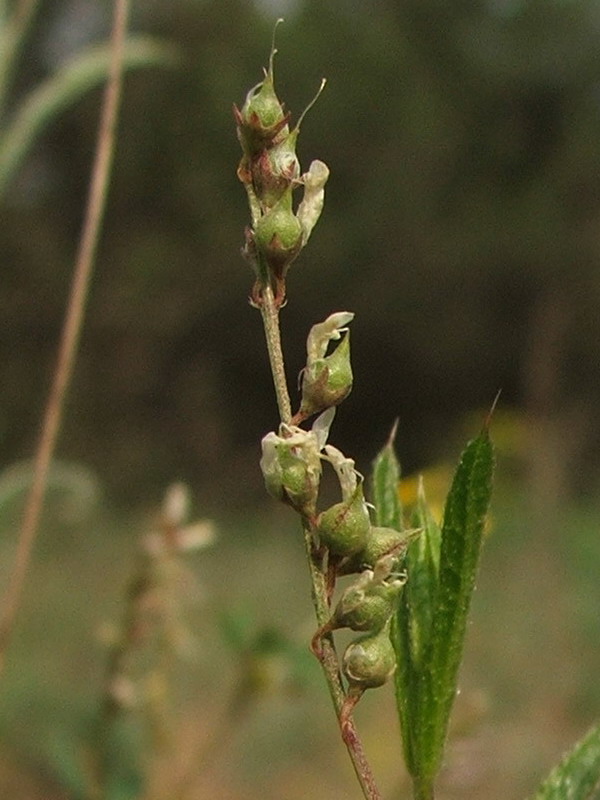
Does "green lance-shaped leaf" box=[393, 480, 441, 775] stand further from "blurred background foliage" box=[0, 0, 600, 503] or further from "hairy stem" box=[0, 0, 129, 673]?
"blurred background foliage" box=[0, 0, 600, 503]

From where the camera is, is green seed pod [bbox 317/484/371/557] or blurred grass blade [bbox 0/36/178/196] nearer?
green seed pod [bbox 317/484/371/557]

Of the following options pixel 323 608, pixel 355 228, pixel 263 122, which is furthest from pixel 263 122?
pixel 355 228

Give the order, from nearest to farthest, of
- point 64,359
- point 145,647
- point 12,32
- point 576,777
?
point 576,777
point 64,359
point 145,647
point 12,32

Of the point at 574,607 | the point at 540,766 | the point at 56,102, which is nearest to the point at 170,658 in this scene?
the point at 56,102

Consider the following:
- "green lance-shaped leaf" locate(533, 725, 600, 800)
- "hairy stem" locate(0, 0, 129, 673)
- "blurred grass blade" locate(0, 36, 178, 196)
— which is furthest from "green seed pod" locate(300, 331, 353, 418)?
"blurred grass blade" locate(0, 36, 178, 196)

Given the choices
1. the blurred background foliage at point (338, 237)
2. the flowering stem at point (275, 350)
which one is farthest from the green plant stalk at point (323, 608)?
the blurred background foliage at point (338, 237)

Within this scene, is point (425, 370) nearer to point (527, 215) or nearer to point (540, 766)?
point (527, 215)

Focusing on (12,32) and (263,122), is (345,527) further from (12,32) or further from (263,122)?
(12,32)
